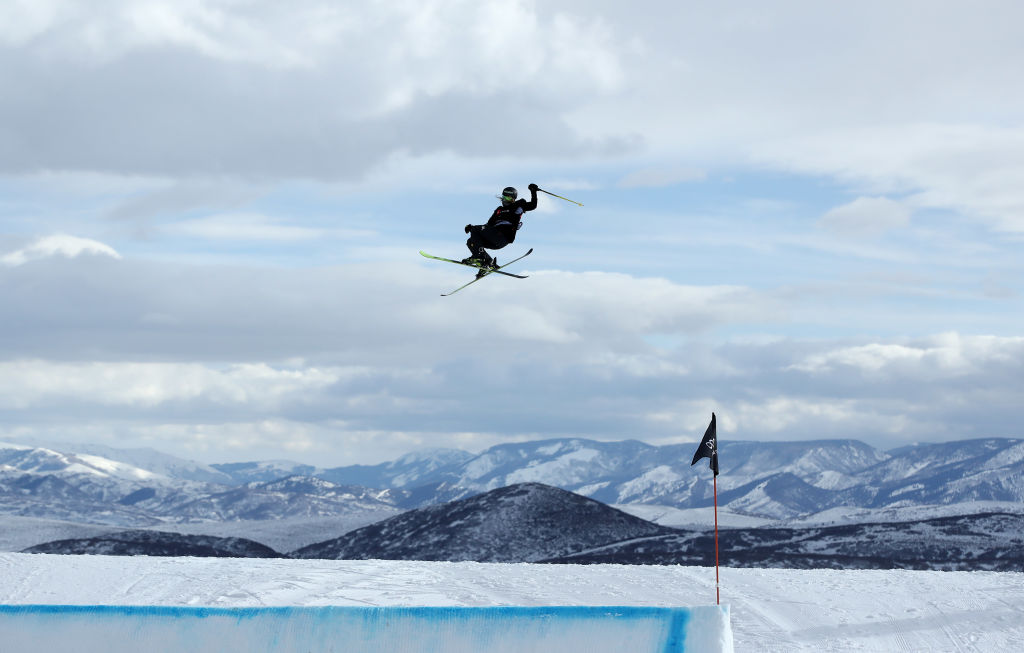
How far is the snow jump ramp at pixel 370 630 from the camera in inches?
530

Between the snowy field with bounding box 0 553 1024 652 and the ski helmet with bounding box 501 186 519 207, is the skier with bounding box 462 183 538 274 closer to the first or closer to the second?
the ski helmet with bounding box 501 186 519 207

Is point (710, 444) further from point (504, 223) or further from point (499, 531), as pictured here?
point (499, 531)

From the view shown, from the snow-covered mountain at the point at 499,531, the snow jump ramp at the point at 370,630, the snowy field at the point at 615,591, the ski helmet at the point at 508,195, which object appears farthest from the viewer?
the snow-covered mountain at the point at 499,531

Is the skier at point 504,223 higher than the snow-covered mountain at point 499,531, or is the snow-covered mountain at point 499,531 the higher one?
the skier at point 504,223

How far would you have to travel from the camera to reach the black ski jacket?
61.2ft

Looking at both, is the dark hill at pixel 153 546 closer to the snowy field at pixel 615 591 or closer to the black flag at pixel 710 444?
the snowy field at pixel 615 591

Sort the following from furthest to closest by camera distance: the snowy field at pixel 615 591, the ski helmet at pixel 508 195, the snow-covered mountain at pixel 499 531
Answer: the snow-covered mountain at pixel 499 531 → the snowy field at pixel 615 591 → the ski helmet at pixel 508 195

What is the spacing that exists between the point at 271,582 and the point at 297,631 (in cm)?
1830

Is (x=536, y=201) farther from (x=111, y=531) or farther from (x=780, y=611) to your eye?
(x=111, y=531)

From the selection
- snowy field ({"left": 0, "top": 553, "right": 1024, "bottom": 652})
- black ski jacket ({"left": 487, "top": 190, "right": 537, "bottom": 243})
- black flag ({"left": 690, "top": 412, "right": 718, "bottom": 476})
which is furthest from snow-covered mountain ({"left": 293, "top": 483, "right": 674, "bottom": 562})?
black ski jacket ({"left": 487, "top": 190, "right": 537, "bottom": 243})

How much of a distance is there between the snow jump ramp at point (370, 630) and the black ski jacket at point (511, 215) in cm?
760

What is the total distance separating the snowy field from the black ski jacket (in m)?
11.4

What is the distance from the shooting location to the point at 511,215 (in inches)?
739

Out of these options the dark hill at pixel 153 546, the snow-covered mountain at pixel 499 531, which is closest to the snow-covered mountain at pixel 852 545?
the snow-covered mountain at pixel 499 531
